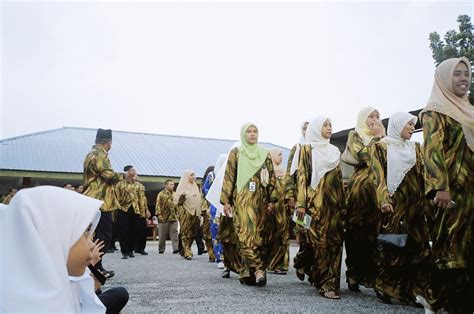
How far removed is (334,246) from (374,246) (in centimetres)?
53

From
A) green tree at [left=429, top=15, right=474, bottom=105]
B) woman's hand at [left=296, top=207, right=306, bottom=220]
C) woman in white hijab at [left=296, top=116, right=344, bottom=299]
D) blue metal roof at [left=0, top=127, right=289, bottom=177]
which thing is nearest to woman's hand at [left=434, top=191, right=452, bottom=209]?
woman in white hijab at [left=296, top=116, right=344, bottom=299]

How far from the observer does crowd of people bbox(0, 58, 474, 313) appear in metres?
1.78

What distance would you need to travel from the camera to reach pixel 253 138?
6.55 metres

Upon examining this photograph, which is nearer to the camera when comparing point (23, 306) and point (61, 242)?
point (23, 306)

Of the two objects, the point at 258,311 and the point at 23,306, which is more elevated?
the point at 23,306

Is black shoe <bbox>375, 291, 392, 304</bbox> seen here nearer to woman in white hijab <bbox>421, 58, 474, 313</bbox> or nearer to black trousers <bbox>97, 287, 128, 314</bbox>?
woman in white hijab <bbox>421, 58, 474, 313</bbox>

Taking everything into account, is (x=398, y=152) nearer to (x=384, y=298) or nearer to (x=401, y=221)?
(x=401, y=221)

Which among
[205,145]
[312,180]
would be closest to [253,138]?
[312,180]

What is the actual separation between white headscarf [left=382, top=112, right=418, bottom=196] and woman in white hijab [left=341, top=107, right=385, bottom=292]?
0.40 meters

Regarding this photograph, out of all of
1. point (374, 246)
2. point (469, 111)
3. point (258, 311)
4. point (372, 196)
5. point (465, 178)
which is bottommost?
point (258, 311)

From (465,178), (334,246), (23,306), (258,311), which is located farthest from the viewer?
(334,246)

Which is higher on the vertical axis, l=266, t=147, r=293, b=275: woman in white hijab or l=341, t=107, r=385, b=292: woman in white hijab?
l=341, t=107, r=385, b=292: woman in white hijab

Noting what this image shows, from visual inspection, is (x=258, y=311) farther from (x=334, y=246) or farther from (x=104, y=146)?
(x=104, y=146)

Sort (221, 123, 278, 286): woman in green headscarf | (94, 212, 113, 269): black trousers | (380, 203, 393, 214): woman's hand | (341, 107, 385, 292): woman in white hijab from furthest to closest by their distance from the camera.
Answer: (94, 212, 113, 269): black trousers < (221, 123, 278, 286): woman in green headscarf < (341, 107, 385, 292): woman in white hijab < (380, 203, 393, 214): woman's hand
